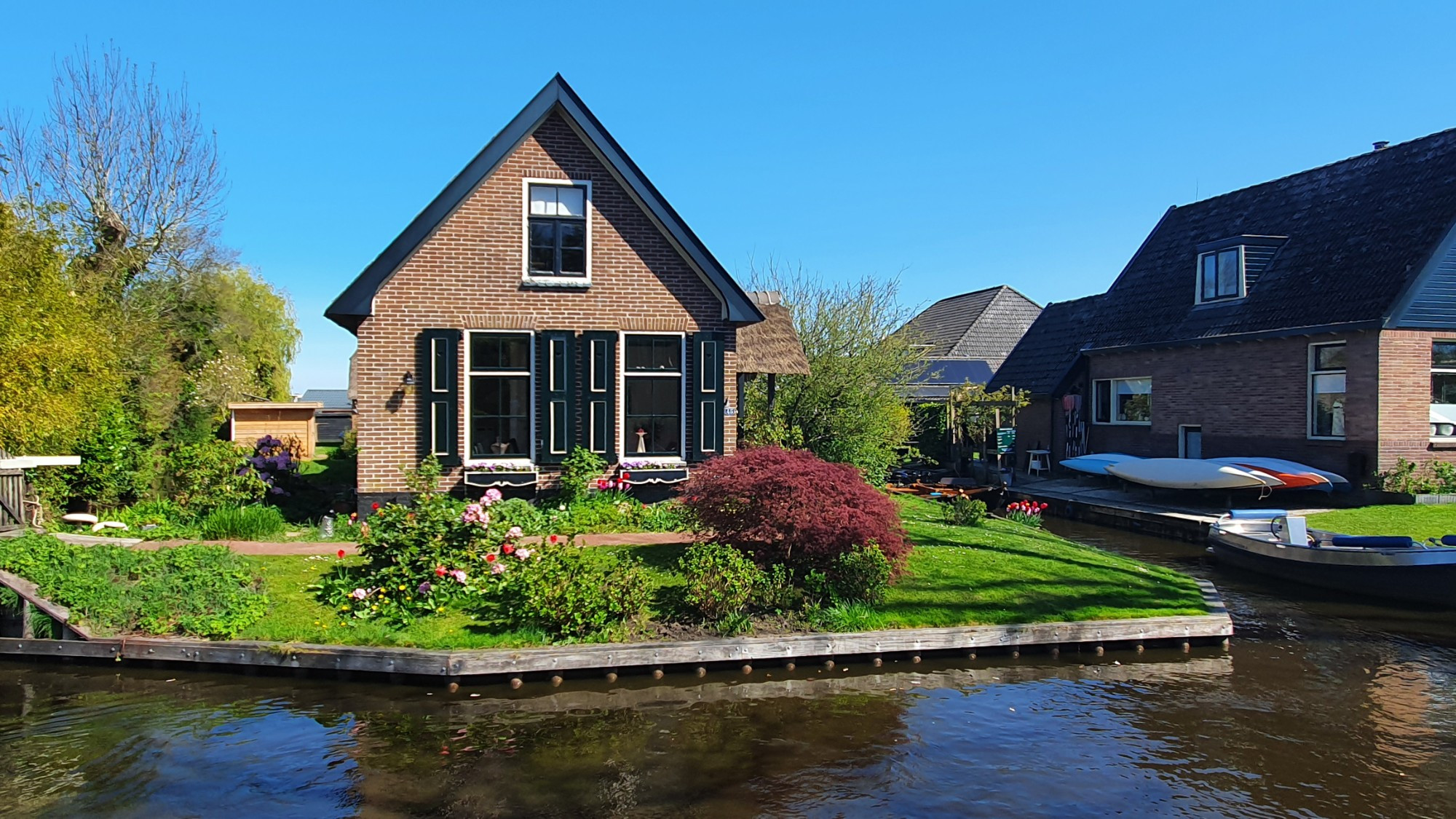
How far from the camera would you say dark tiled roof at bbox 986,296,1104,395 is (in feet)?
97.8

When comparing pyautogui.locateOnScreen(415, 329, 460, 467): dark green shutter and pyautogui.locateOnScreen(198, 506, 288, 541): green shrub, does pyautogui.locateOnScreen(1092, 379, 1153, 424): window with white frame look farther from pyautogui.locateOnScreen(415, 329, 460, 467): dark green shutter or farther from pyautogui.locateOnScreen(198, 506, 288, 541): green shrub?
pyautogui.locateOnScreen(198, 506, 288, 541): green shrub

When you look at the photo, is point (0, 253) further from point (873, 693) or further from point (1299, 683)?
point (1299, 683)

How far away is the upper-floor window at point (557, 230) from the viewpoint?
15.4 metres

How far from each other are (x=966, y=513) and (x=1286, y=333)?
10.6 m

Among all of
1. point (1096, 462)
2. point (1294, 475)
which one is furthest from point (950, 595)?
point (1096, 462)

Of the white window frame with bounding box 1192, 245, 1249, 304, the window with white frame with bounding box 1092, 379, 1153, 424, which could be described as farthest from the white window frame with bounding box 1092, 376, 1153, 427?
the white window frame with bounding box 1192, 245, 1249, 304

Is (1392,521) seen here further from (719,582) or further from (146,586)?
(146,586)

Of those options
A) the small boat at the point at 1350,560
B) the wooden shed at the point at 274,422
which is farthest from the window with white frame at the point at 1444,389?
the wooden shed at the point at 274,422

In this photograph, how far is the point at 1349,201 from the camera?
74.2ft

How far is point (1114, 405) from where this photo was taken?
27.9 m

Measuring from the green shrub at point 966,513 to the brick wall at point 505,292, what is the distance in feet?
14.2

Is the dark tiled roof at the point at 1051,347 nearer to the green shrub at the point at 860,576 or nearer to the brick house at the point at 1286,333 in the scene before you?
the brick house at the point at 1286,333

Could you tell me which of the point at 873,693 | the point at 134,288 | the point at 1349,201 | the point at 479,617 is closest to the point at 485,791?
the point at 479,617

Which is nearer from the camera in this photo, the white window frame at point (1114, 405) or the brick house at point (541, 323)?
the brick house at point (541, 323)
